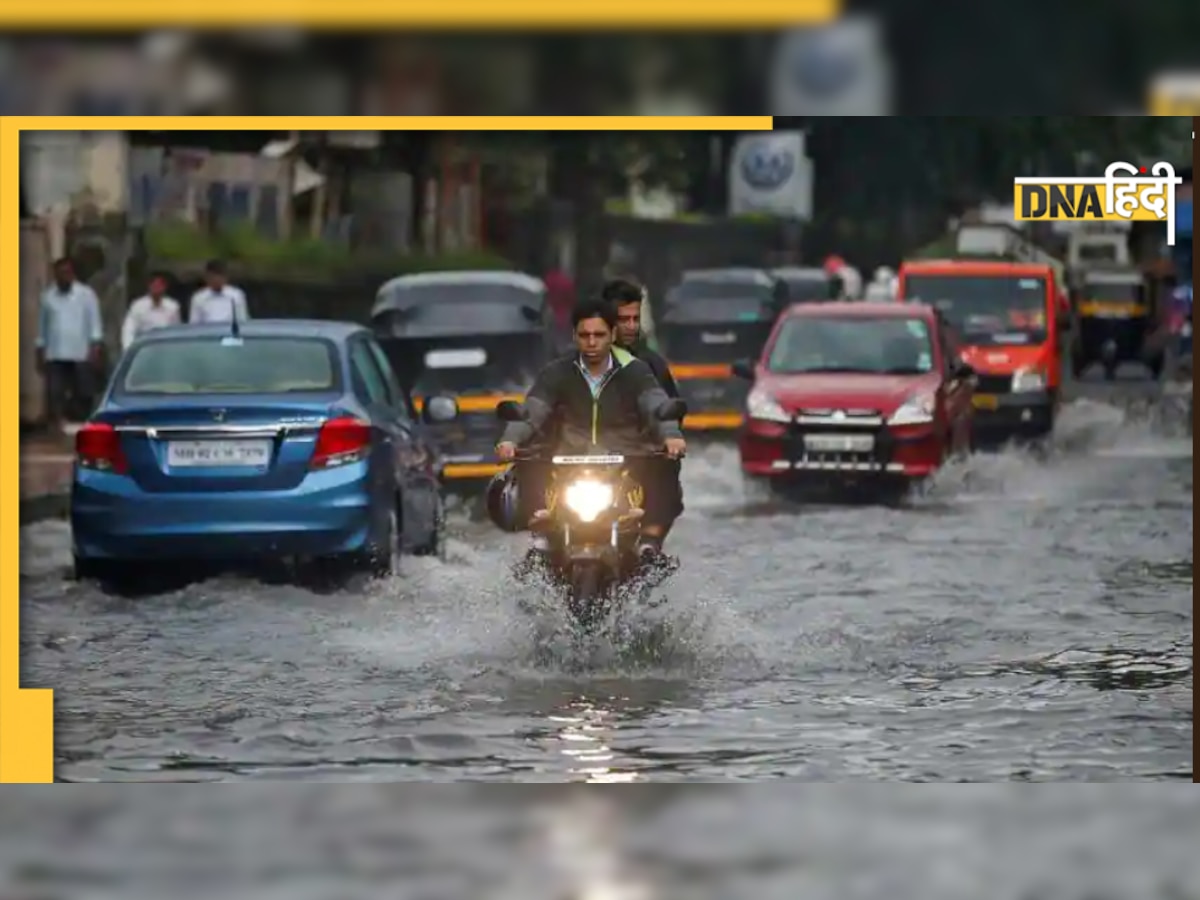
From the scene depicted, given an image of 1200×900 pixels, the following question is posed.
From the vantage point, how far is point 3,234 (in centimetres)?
926

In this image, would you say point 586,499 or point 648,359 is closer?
point 648,359

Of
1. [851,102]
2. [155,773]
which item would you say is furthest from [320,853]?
[851,102]

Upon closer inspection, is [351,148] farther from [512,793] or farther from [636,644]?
[512,793]

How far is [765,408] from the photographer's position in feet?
32.1

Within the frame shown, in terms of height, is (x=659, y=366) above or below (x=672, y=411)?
above

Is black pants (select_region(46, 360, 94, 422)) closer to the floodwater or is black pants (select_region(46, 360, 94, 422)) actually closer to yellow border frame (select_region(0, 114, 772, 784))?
yellow border frame (select_region(0, 114, 772, 784))

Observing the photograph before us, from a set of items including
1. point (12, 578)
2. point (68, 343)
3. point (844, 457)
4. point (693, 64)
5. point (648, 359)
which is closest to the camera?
point (693, 64)

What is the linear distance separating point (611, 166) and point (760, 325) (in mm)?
809

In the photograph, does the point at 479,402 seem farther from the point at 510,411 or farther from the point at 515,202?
the point at 515,202

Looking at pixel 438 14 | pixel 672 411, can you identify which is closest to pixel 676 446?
pixel 672 411

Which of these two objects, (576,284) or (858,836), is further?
(858,836)

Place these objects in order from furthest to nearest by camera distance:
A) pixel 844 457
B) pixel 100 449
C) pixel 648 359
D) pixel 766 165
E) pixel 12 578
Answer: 1. pixel 844 457
2. pixel 648 359
3. pixel 100 449
4. pixel 12 578
5. pixel 766 165

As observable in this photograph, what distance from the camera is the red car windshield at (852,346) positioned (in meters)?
9.77

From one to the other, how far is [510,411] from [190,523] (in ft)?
3.45
